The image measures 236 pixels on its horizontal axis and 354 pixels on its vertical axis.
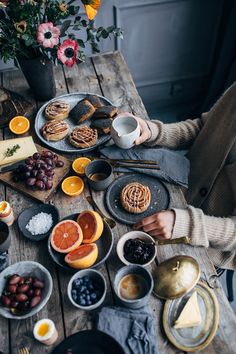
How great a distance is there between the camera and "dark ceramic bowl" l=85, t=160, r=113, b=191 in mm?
1453

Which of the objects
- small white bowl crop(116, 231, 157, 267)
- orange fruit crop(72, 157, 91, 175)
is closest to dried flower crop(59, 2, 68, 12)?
orange fruit crop(72, 157, 91, 175)

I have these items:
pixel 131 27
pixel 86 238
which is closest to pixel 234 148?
pixel 86 238

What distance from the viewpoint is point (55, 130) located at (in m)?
1.65

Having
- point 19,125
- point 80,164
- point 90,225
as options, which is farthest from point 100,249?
point 19,125

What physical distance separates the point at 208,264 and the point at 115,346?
43cm

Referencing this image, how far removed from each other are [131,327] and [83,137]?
84cm

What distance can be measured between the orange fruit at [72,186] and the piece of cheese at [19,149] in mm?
229

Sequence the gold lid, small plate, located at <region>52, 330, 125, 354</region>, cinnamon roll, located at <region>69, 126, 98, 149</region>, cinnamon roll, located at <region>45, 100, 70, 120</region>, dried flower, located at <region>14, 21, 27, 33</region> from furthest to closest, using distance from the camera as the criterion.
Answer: cinnamon roll, located at <region>45, 100, 70, 120</region> → cinnamon roll, located at <region>69, 126, 98, 149</region> → dried flower, located at <region>14, 21, 27, 33</region> → the gold lid → small plate, located at <region>52, 330, 125, 354</region>

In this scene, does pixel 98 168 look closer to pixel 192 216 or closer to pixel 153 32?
pixel 192 216

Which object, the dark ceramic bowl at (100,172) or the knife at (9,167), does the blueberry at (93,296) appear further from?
the knife at (9,167)

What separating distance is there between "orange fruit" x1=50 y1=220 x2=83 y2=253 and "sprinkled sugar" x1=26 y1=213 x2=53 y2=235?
0.08 meters

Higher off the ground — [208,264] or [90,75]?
[90,75]

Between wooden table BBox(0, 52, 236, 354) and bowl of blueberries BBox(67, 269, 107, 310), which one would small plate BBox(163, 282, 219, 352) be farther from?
bowl of blueberries BBox(67, 269, 107, 310)

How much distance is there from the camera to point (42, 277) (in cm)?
122
